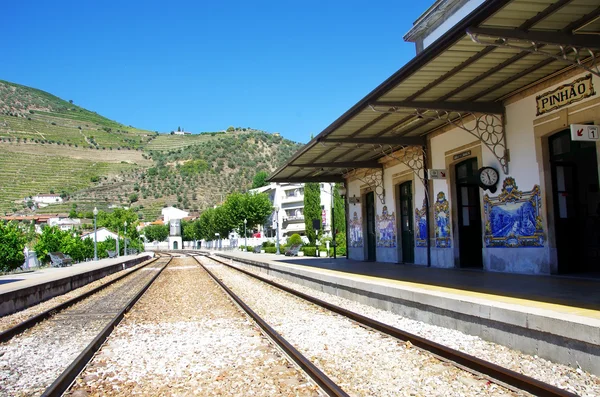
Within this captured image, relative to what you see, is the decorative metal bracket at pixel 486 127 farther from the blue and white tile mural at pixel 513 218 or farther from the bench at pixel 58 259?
the bench at pixel 58 259

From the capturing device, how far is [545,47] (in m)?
10.7

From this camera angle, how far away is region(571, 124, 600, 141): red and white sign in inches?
391

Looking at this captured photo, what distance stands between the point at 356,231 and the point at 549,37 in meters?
17.8

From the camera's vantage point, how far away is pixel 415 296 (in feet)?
32.5

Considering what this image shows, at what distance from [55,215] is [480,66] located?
4552 inches

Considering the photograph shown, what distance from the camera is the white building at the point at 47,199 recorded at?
392ft

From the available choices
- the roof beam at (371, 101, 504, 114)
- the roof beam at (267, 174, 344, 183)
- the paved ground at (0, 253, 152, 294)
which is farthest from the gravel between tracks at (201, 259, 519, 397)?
the roof beam at (267, 174, 344, 183)

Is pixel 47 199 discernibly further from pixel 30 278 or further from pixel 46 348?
pixel 46 348

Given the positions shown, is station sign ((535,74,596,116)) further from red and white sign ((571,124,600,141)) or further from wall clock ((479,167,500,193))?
wall clock ((479,167,500,193))

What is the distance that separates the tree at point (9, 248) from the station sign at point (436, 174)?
21.1 metres

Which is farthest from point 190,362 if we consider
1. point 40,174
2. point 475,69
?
point 40,174

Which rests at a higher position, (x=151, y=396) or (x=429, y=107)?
(x=429, y=107)

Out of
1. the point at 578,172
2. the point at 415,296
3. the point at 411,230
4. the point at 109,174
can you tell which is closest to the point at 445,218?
the point at 411,230

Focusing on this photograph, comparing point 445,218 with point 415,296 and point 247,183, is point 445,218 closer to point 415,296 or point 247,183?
point 415,296
